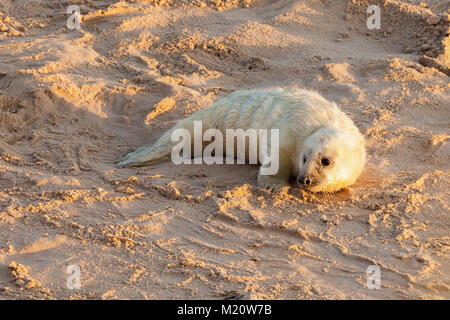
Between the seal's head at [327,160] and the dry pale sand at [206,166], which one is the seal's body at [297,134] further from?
the dry pale sand at [206,166]

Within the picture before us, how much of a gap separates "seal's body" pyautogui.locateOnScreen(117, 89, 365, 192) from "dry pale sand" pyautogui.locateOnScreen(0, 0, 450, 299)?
16cm

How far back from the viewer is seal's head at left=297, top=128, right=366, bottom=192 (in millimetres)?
4891

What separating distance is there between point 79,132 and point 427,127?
347 centimetres

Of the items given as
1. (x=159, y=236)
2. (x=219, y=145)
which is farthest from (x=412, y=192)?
(x=159, y=236)

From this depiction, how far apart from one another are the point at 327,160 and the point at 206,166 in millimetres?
1138

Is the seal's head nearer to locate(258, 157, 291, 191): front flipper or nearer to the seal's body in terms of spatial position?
the seal's body

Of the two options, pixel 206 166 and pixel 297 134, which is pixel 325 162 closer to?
pixel 297 134

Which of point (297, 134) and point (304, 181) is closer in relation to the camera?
point (304, 181)

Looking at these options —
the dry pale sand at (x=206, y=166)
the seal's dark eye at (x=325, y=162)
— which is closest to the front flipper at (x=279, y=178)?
the dry pale sand at (x=206, y=166)

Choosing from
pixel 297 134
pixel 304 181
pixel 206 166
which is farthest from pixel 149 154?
pixel 304 181

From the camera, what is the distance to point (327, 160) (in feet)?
16.1

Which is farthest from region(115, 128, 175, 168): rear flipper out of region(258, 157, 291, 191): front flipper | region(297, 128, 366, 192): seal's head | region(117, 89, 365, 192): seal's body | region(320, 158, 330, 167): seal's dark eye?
region(320, 158, 330, 167): seal's dark eye

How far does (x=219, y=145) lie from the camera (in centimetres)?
568
